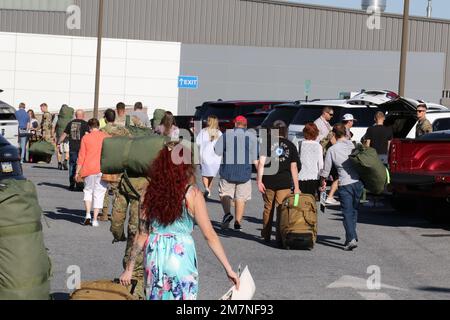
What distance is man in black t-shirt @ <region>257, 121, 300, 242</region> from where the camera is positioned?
15.9m

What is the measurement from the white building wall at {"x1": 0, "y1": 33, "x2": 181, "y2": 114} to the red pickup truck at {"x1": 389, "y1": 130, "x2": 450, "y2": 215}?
110 ft

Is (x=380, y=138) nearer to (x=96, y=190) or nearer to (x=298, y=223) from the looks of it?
(x=96, y=190)

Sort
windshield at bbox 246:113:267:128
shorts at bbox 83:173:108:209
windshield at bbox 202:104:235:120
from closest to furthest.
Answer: shorts at bbox 83:173:108:209 → windshield at bbox 246:113:267:128 → windshield at bbox 202:104:235:120

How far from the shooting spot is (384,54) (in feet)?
163

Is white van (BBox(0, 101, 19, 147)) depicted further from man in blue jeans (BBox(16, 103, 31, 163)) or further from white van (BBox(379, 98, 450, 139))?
white van (BBox(379, 98, 450, 139))

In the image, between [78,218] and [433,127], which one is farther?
[433,127]

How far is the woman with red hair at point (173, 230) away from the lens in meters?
7.82

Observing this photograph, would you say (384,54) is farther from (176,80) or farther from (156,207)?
(156,207)

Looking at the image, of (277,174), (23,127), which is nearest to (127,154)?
(277,174)

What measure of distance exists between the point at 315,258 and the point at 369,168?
1.69 metres

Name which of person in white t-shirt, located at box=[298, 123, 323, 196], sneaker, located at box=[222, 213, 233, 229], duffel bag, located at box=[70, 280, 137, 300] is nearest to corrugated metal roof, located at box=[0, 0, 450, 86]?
person in white t-shirt, located at box=[298, 123, 323, 196]
